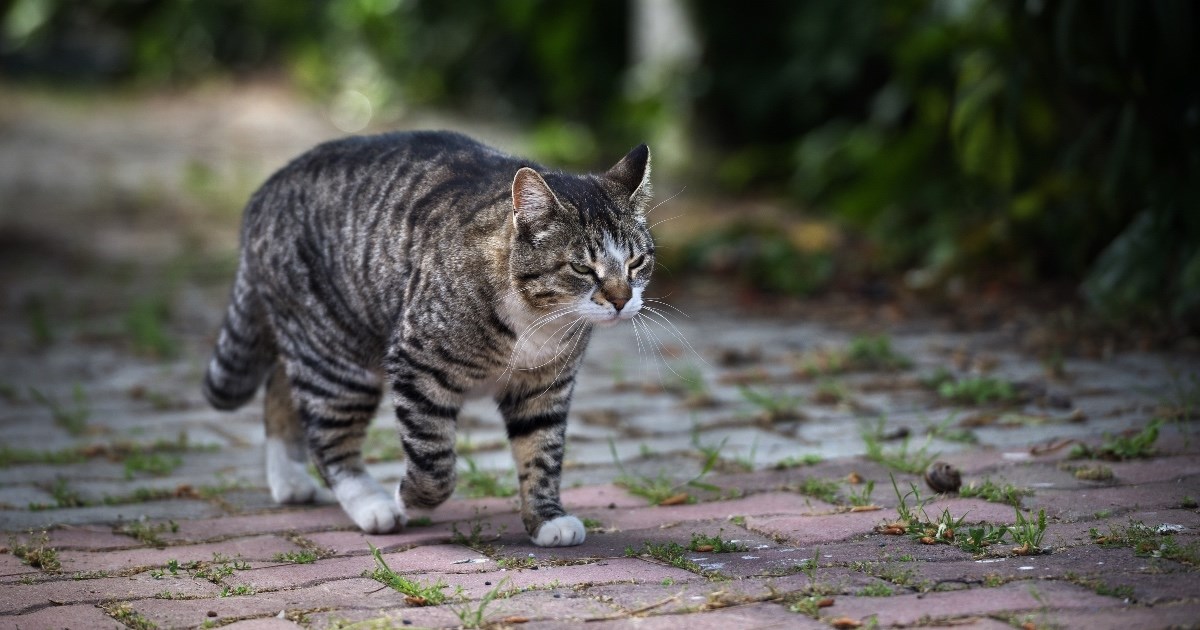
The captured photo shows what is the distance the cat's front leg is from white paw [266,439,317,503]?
0.70 m

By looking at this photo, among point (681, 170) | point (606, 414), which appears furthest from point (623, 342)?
point (681, 170)

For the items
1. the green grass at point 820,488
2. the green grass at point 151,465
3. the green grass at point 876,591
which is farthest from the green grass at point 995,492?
the green grass at point 151,465

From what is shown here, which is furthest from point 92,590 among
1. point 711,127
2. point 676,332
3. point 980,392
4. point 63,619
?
point 711,127

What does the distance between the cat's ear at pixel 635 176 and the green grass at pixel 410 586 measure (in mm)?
1237

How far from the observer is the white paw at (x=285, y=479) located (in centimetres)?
396

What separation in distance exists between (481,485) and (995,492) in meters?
1.51

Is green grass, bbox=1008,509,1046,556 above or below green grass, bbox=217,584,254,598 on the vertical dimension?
above

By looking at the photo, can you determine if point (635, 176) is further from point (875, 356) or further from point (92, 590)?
point (875, 356)

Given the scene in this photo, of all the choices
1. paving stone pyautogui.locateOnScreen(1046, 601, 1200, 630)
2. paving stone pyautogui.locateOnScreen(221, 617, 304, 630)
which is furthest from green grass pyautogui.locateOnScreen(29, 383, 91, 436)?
paving stone pyautogui.locateOnScreen(1046, 601, 1200, 630)

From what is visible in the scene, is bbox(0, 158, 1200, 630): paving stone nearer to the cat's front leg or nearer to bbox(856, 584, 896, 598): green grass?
bbox(856, 584, 896, 598): green grass

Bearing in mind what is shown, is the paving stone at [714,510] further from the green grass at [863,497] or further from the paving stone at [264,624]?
the paving stone at [264,624]

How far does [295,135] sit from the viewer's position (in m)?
12.5

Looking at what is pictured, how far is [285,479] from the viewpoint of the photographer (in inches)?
157

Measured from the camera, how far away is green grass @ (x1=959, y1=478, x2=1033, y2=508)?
11.6 ft
